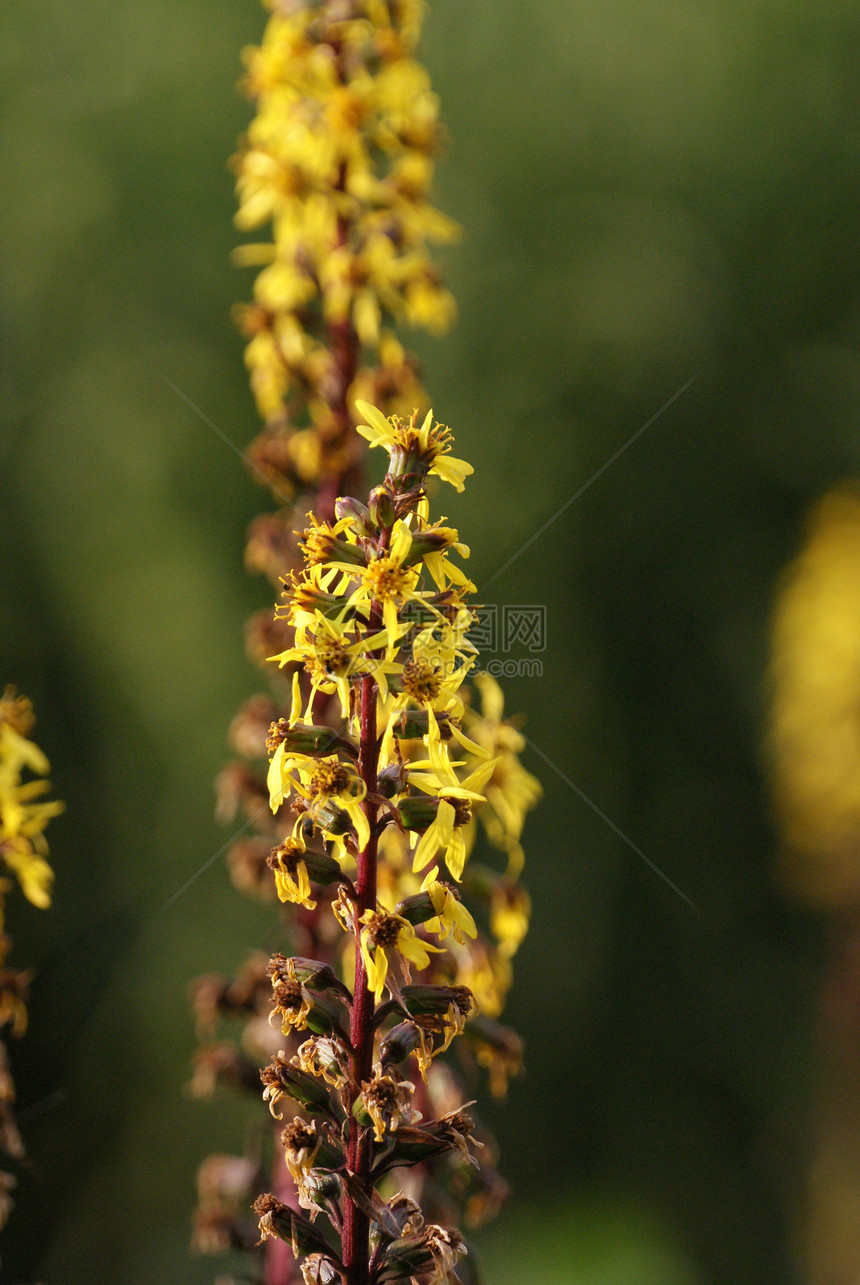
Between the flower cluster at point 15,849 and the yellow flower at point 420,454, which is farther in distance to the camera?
the flower cluster at point 15,849

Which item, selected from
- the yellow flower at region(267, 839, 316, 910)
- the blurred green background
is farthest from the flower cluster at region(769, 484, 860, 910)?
the yellow flower at region(267, 839, 316, 910)

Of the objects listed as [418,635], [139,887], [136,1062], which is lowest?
[136,1062]

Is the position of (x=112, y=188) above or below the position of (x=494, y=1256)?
above

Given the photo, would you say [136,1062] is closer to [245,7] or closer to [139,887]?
[139,887]

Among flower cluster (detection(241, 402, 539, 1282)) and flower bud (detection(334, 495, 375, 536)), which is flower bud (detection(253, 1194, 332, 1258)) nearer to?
flower cluster (detection(241, 402, 539, 1282))

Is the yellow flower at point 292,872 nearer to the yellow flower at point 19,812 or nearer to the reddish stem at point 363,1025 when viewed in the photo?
the reddish stem at point 363,1025

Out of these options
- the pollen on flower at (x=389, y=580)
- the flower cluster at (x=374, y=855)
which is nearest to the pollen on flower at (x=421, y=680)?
the flower cluster at (x=374, y=855)

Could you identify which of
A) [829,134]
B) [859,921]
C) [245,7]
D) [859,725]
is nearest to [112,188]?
[245,7]

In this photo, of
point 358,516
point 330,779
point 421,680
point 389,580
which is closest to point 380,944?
point 330,779
